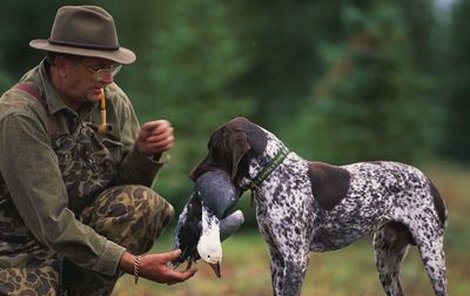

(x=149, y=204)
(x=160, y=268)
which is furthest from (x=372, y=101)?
(x=160, y=268)

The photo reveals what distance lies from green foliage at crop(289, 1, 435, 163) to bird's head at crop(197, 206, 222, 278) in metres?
13.7

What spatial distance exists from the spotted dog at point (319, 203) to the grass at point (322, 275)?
1682mm

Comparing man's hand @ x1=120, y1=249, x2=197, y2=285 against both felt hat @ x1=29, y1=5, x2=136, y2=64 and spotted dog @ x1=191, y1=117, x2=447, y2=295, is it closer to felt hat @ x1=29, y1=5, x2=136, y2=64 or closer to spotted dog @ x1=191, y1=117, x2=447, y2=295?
spotted dog @ x1=191, y1=117, x2=447, y2=295

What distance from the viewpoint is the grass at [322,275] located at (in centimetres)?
910

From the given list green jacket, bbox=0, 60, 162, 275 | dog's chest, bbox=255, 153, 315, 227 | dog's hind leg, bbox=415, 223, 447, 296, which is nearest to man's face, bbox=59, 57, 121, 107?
green jacket, bbox=0, 60, 162, 275

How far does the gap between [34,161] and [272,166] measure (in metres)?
1.34

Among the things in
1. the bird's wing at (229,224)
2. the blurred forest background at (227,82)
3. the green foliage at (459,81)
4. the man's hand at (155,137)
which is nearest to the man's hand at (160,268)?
the bird's wing at (229,224)

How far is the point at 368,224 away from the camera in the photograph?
6141 millimetres

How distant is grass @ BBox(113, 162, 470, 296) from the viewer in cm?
910

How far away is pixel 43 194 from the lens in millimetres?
5660

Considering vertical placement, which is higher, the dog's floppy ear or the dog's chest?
the dog's floppy ear

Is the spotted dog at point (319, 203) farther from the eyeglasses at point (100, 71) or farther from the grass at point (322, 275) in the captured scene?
the grass at point (322, 275)

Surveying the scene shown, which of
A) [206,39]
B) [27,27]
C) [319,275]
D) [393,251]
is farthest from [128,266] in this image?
[27,27]

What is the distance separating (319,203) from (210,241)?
749 millimetres
